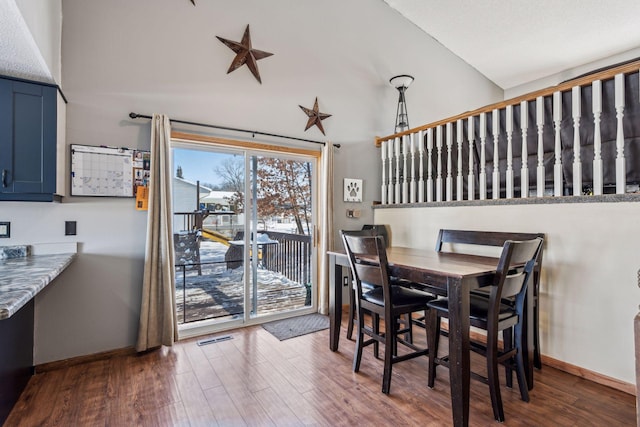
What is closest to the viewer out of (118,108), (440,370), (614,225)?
(614,225)

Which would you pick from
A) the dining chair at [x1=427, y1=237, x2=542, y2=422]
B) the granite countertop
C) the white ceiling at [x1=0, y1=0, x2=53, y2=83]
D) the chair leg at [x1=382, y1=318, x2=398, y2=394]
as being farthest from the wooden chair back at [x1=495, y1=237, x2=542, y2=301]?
the white ceiling at [x1=0, y1=0, x2=53, y2=83]

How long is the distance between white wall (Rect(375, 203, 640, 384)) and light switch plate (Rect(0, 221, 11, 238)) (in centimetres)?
386

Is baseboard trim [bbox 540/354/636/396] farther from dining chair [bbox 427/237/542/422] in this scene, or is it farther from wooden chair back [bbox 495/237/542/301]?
wooden chair back [bbox 495/237/542/301]

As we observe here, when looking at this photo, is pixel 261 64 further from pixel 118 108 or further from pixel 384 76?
pixel 384 76

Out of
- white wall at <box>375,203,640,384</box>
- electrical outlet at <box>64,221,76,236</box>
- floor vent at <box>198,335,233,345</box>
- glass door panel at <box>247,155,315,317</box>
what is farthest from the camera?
glass door panel at <box>247,155,315,317</box>

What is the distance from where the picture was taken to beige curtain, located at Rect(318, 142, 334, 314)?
3.72m

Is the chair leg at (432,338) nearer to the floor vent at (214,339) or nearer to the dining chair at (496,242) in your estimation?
the dining chair at (496,242)

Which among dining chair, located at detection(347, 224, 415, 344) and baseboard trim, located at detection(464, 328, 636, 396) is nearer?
baseboard trim, located at detection(464, 328, 636, 396)

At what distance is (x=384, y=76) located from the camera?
14.3ft

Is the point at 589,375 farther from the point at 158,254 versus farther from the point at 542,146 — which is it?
the point at 158,254

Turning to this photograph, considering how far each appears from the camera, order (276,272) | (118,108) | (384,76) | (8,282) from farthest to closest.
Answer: (384,76)
(276,272)
(118,108)
(8,282)

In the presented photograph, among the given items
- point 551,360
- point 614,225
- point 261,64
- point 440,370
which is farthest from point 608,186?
point 261,64

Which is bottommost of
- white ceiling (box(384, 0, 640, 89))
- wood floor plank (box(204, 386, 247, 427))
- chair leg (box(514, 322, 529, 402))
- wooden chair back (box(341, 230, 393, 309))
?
wood floor plank (box(204, 386, 247, 427))

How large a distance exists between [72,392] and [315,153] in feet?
9.82
